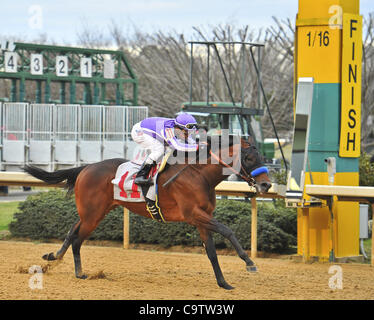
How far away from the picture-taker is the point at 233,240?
6.39 m

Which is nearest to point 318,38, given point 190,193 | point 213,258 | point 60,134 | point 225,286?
point 190,193

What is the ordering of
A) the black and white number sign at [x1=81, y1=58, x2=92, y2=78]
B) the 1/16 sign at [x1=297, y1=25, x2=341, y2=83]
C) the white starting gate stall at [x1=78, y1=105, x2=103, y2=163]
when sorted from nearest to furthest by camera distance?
the 1/16 sign at [x1=297, y1=25, x2=341, y2=83], the white starting gate stall at [x1=78, y1=105, x2=103, y2=163], the black and white number sign at [x1=81, y1=58, x2=92, y2=78]

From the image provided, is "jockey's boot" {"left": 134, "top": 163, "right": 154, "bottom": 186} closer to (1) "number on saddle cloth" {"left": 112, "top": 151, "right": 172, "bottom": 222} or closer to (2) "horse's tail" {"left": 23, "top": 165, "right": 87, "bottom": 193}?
(1) "number on saddle cloth" {"left": 112, "top": 151, "right": 172, "bottom": 222}

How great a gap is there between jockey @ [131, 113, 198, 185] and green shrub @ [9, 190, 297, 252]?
8.63ft

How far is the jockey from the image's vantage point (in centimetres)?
681

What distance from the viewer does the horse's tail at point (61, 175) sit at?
7738 millimetres

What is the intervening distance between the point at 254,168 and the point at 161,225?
11.9ft

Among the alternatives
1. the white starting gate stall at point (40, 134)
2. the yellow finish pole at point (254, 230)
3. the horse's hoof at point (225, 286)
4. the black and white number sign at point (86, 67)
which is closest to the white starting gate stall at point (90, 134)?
the white starting gate stall at point (40, 134)

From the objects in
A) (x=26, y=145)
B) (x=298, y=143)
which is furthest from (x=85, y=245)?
(x=26, y=145)

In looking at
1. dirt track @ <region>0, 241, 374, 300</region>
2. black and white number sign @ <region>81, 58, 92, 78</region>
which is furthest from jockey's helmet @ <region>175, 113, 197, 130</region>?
black and white number sign @ <region>81, 58, 92, 78</region>

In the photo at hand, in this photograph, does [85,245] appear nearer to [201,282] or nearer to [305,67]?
[201,282]

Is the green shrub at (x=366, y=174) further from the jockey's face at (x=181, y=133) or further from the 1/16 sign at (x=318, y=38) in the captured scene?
the jockey's face at (x=181, y=133)

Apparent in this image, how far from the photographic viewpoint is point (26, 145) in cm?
1928

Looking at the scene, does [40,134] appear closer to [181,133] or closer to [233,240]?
[181,133]
